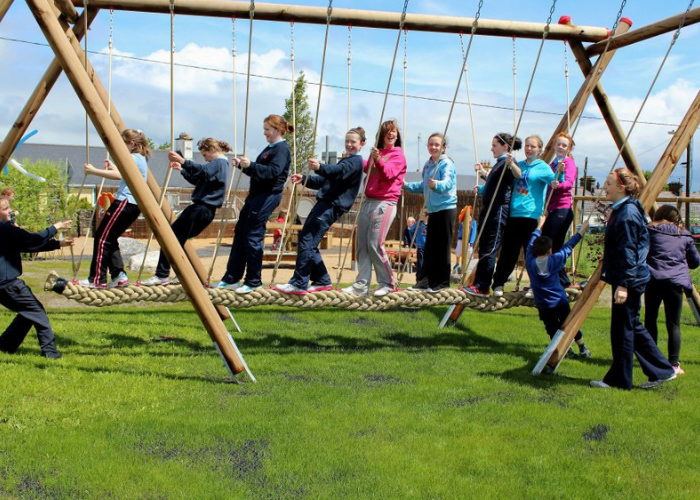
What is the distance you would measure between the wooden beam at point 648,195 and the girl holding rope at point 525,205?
807 millimetres

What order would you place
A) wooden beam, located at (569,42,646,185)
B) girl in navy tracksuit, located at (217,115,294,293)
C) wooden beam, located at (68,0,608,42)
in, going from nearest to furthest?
1. wooden beam, located at (68,0,608,42)
2. girl in navy tracksuit, located at (217,115,294,293)
3. wooden beam, located at (569,42,646,185)

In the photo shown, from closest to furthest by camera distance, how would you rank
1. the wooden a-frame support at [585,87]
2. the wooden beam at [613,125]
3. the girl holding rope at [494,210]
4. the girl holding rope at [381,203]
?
1. the girl holding rope at [381,203]
2. the girl holding rope at [494,210]
3. the wooden a-frame support at [585,87]
4. the wooden beam at [613,125]

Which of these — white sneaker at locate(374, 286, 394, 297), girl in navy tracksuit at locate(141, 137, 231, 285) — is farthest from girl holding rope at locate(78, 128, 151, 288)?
white sneaker at locate(374, 286, 394, 297)

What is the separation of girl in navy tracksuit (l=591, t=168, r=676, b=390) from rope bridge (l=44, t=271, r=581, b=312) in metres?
1.36

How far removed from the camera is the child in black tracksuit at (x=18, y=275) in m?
6.57

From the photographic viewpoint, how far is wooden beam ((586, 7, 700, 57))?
6828 millimetres

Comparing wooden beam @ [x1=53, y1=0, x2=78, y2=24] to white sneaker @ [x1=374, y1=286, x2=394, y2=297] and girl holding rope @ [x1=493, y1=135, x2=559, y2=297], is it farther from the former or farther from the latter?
girl holding rope @ [x1=493, y1=135, x2=559, y2=297]

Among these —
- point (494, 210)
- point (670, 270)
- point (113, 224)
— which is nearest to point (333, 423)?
point (494, 210)

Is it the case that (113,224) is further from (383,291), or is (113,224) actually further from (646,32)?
(646,32)

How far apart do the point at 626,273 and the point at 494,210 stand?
62.7 inches

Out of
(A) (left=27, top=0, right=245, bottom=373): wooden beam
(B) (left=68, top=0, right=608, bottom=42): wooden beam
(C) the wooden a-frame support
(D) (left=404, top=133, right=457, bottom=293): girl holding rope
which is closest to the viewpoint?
(A) (left=27, top=0, right=245, bottom=373): wooden beam

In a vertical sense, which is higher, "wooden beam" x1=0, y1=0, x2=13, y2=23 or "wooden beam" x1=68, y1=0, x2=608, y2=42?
"wooden beam" x1=68, y1=0, x2=608, y2=42

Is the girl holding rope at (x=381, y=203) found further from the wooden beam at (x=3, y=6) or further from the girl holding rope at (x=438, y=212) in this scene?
the wooden beam at (x=3, y=6)

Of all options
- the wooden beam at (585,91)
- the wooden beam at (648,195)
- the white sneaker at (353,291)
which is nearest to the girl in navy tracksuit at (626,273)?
the wooden beam at (648,195)
